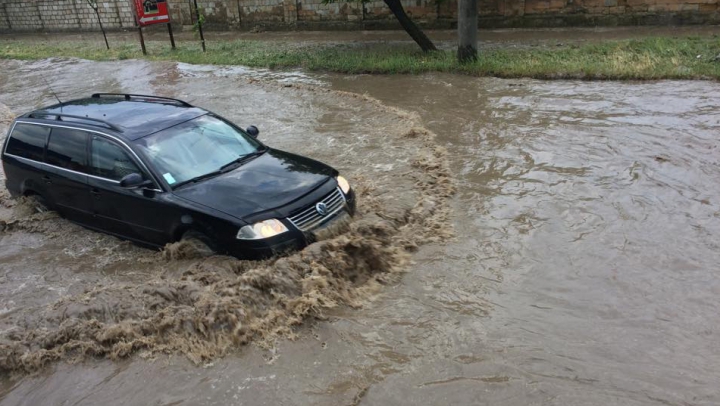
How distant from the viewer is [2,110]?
15539 mm

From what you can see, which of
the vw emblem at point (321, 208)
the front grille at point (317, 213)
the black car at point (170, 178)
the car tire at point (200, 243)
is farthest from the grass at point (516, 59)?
the car tire at point (200, 243)

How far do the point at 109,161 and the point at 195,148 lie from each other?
0.99 m

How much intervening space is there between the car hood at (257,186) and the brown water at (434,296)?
566 mm

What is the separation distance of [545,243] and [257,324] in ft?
10.6

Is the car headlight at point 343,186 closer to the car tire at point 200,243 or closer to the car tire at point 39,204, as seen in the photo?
the car tire at point 200,243

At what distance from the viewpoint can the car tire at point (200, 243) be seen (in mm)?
5617

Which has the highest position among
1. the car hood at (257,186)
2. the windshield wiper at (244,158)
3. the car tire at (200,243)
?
the windshield wiper at (244,158)

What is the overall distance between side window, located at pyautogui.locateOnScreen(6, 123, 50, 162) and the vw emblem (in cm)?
387

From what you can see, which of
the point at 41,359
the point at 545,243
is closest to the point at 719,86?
the point at 545,243

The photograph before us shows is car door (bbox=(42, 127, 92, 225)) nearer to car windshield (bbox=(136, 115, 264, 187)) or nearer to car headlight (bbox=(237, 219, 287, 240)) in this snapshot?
car windshield (bbox=(136, 115, 264, 187))

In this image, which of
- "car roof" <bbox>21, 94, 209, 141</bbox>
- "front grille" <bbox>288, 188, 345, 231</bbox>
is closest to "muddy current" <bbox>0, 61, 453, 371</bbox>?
"front grille" <bbox>288, 188, 345, 231</bbox>

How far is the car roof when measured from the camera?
6367 mm

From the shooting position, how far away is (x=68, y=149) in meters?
6.73

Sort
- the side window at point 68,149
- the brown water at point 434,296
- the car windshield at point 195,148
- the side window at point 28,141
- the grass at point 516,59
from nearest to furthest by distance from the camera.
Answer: the brown water at point 434,296, the car windshield at point 195,148, the side window at point 68,149, the side window at point 28,141, the grass at point 516,59
